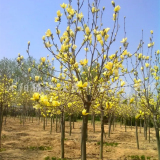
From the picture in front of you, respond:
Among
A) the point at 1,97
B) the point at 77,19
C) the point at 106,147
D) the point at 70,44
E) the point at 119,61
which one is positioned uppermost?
the point at 77,19

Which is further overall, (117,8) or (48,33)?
(48,33)

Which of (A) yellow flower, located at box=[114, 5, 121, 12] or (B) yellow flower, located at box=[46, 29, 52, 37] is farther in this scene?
(B) yellow flower, located at box=[46, 29, 52, 37]

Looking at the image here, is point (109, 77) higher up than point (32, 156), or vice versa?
point (109, 77)

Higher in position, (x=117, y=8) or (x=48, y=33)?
(x=117, y=8)

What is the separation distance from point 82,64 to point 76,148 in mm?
6291

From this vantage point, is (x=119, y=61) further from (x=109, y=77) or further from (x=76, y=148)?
(x=76, y=148)

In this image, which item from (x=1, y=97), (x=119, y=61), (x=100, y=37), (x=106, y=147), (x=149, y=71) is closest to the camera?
(x=100, y=37)

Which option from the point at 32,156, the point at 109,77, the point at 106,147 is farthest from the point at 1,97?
the point at 109,77

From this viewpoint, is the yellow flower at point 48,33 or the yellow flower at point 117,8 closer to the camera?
the yellow flower at point 117,8

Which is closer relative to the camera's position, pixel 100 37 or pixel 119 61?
pixel 100 37

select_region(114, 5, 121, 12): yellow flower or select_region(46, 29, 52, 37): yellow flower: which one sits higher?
select_region(114, 5, 121, 12): yellow flower

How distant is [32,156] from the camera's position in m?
7.17

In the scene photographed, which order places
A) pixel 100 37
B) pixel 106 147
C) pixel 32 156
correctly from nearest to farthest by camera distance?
pixel 100 37 → pixel 32 156 → pixel 106 147

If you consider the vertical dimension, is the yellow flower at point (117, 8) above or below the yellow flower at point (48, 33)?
above
